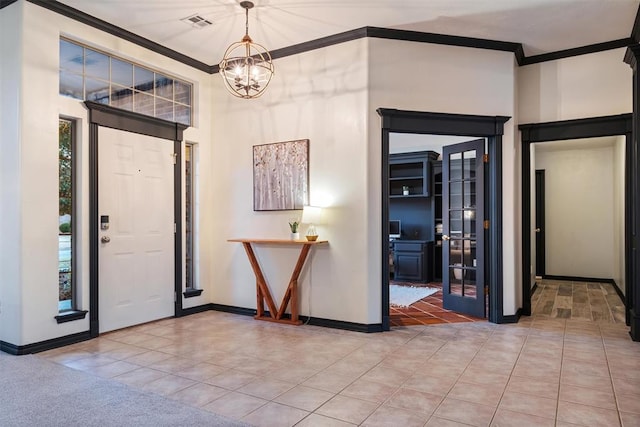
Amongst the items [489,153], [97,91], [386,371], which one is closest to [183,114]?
[97,91]

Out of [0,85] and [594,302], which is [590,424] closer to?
[594,302]

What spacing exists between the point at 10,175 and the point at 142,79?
177 cm

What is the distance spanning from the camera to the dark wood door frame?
8461mm

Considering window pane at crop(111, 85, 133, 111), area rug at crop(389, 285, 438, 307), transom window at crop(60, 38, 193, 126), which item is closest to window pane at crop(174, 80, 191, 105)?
transom window at crop(60, 38, 193, 126)

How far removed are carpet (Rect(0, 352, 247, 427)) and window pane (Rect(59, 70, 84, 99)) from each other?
2481mm

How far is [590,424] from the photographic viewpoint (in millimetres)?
2375

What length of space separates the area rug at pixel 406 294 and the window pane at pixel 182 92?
12.4ft

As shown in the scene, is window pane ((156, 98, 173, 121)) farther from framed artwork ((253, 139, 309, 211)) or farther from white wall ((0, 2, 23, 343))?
white wall ((0, 2, 23, 343))

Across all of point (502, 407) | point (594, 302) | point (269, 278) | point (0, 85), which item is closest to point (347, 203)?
point (269, 278)

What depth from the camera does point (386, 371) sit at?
3.21 m

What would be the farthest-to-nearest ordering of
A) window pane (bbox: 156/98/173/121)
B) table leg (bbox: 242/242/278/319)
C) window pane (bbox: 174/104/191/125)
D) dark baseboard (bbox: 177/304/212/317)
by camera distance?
window pane (bbox: 174/104/191/125) → dark baseboard (bbox: 177/304/212/317) → window pane (bbox: 156/98/173/121) → table leg (bbox: 242/242/278/319)

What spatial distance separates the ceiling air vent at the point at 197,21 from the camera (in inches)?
164

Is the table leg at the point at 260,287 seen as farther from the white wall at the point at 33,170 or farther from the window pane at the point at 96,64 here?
the window pane at the point at 96,64

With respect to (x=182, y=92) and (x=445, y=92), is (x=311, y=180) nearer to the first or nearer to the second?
(x=445, y=92)
